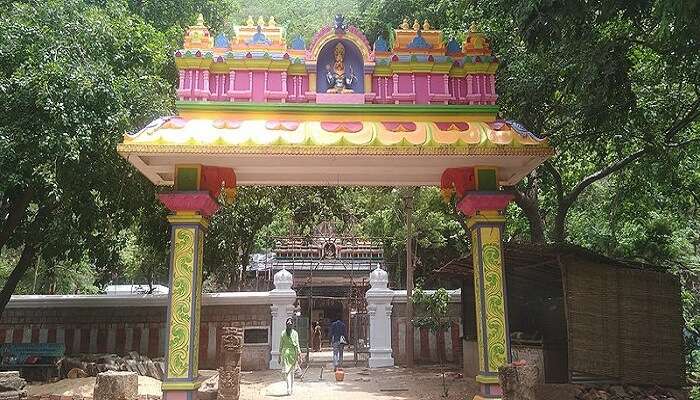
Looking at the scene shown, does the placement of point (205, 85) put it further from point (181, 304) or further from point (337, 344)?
point (337, 344)

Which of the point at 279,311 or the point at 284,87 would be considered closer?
the point at 284,87

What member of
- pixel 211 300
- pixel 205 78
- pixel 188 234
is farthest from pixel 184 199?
pixel 211 300

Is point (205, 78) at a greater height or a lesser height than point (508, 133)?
greater

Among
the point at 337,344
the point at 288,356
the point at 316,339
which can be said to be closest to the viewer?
the point at 288,356

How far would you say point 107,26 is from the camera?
9805mm

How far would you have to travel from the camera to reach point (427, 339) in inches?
688

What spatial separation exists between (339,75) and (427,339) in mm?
11347

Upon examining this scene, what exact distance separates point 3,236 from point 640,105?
39.7ft

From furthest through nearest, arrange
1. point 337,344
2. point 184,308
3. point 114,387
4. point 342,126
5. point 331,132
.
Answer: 1. point 337,344
2. point 114,387
3. point 342,126
4. point 331,132
5. point 184,308

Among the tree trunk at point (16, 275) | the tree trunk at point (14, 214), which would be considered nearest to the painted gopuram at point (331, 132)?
the tree trunk at point (14, 214)

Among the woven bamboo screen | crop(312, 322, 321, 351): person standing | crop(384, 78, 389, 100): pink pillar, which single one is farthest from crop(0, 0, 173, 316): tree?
crop(312, 322, 321, 351): person standing

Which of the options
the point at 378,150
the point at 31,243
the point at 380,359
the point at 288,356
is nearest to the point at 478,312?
the point at 378,150

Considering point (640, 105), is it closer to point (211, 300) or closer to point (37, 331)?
point (211, 300)

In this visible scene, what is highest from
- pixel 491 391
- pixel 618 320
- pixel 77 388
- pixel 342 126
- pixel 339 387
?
pixel 342 126
